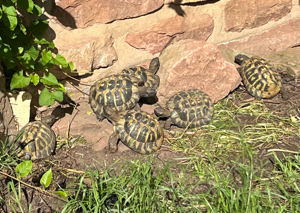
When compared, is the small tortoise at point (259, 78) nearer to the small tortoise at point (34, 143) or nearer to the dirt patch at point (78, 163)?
the dirt patch at point (78, 163)

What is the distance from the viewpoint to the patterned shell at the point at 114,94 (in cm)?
313

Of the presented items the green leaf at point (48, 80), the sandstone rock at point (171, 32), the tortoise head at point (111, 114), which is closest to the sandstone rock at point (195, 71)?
the sandstone rock at point (171, 32)

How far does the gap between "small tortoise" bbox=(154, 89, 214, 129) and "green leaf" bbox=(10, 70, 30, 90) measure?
1380 mm

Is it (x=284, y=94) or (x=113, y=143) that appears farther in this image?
(x=284, y=94)

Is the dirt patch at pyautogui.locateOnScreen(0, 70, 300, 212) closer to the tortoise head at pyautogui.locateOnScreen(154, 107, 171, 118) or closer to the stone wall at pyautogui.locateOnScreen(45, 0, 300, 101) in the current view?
the tortoise head at pyautogui.locateOnScreen(154, 107, 171, 118)

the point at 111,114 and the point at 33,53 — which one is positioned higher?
the point at 33,53

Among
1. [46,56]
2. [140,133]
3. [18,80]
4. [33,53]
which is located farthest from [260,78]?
[18,80]

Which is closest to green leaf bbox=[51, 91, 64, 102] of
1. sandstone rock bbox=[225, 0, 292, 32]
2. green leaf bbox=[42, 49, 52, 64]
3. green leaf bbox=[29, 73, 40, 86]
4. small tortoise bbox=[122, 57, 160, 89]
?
green leaf bbox=[29, 73, 40, 86]

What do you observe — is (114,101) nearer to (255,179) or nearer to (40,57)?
(40,57)

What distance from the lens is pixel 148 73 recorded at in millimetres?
3361

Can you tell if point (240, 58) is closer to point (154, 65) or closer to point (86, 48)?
point (154, 65)

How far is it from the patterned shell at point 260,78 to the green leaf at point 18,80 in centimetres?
257

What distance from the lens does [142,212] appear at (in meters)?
2.18

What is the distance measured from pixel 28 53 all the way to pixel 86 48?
0.59m
